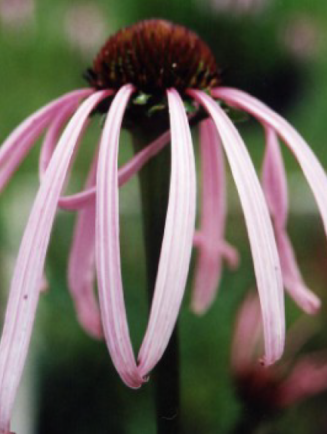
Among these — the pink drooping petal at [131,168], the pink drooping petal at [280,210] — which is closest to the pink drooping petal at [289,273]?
the pink drooping petal at [280,210]

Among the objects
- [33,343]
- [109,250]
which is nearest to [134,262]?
[33,343]

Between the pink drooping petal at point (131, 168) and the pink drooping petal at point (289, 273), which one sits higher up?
the pink drooping petal at point (131, 168)

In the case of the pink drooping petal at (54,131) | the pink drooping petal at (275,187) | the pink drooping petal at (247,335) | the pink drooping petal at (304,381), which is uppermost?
the pink drooping petal at (54,131)

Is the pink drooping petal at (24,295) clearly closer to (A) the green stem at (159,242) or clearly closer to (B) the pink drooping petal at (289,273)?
(A) the green stem at (159,242)

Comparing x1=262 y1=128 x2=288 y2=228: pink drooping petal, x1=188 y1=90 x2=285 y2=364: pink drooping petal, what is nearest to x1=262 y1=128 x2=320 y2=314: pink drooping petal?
x1=262 y1=128 x2=288 y2=228: pink drooping petal

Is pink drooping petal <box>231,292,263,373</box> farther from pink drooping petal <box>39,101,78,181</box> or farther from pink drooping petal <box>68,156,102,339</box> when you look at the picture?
pink drooping petal <box>39,101,78,181</box>

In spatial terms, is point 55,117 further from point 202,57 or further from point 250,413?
point 250,413

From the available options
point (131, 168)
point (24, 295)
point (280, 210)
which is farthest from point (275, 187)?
point (24, 295)
